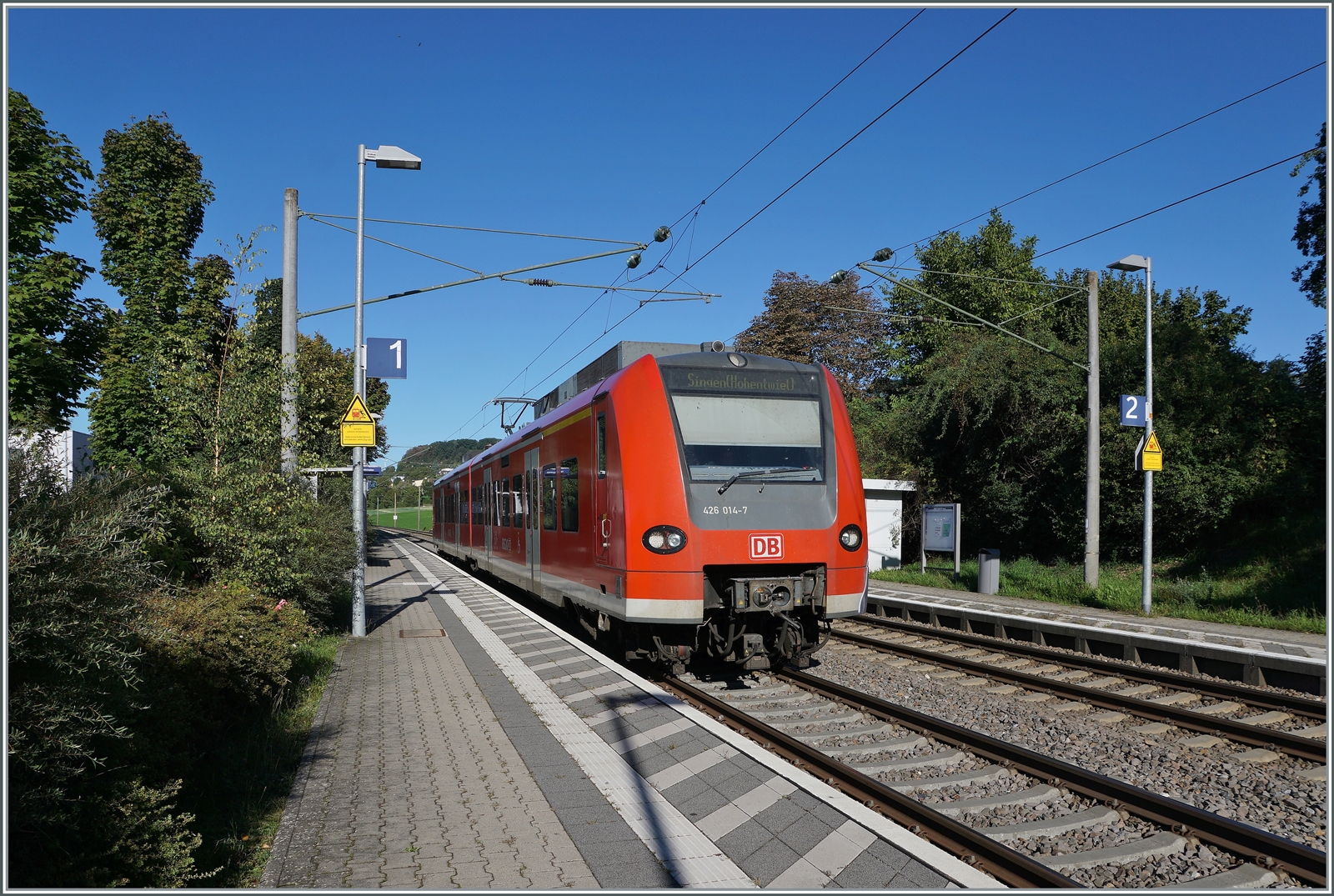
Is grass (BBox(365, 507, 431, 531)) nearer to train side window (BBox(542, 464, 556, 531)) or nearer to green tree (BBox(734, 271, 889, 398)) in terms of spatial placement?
green tree (BBox(734, 271, 889, 398))

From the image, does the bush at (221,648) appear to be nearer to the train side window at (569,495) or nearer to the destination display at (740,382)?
the train side window at (569,495)

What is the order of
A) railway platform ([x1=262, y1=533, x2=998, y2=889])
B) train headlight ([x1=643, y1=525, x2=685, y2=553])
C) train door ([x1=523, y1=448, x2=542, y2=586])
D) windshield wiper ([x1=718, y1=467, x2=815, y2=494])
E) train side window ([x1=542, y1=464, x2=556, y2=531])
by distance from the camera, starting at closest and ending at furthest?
railway platform ([x1=262, y1=533, x2=998, y2=889]) → train headlight ([x1=643, y1=525, x2=685, y2=553]) → windshield wiper ([x1=718, y1=467, x2=815, y2=494]) → train side window ([x1=542, y1=464, x2=556, y2=531]) → train door ([x1=523, y1=448, x2=542, y2=586])

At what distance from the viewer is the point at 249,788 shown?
612 centimetres

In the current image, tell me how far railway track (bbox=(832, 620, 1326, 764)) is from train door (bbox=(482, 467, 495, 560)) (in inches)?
340

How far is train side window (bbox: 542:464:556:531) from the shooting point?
1188 centimetres

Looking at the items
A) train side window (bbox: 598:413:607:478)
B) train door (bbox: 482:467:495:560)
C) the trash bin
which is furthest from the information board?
train side window (bbox: 598:413:607:478)

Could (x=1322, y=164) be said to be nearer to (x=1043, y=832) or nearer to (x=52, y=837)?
(x=1043, y=832)

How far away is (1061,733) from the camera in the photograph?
7551 millimetres

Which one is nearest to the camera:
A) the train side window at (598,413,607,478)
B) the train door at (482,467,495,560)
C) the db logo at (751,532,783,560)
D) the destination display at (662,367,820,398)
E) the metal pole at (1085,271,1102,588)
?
the db logo at (751,532,783,560)

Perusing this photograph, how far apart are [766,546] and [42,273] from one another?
13.8 m

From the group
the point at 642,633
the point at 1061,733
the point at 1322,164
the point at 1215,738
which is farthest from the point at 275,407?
the point at 1322,164

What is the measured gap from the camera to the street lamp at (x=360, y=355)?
42.2 feet

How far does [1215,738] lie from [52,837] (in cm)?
806

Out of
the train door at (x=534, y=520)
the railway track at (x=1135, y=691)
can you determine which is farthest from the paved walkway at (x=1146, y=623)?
the train door at (x=534, y=520)
